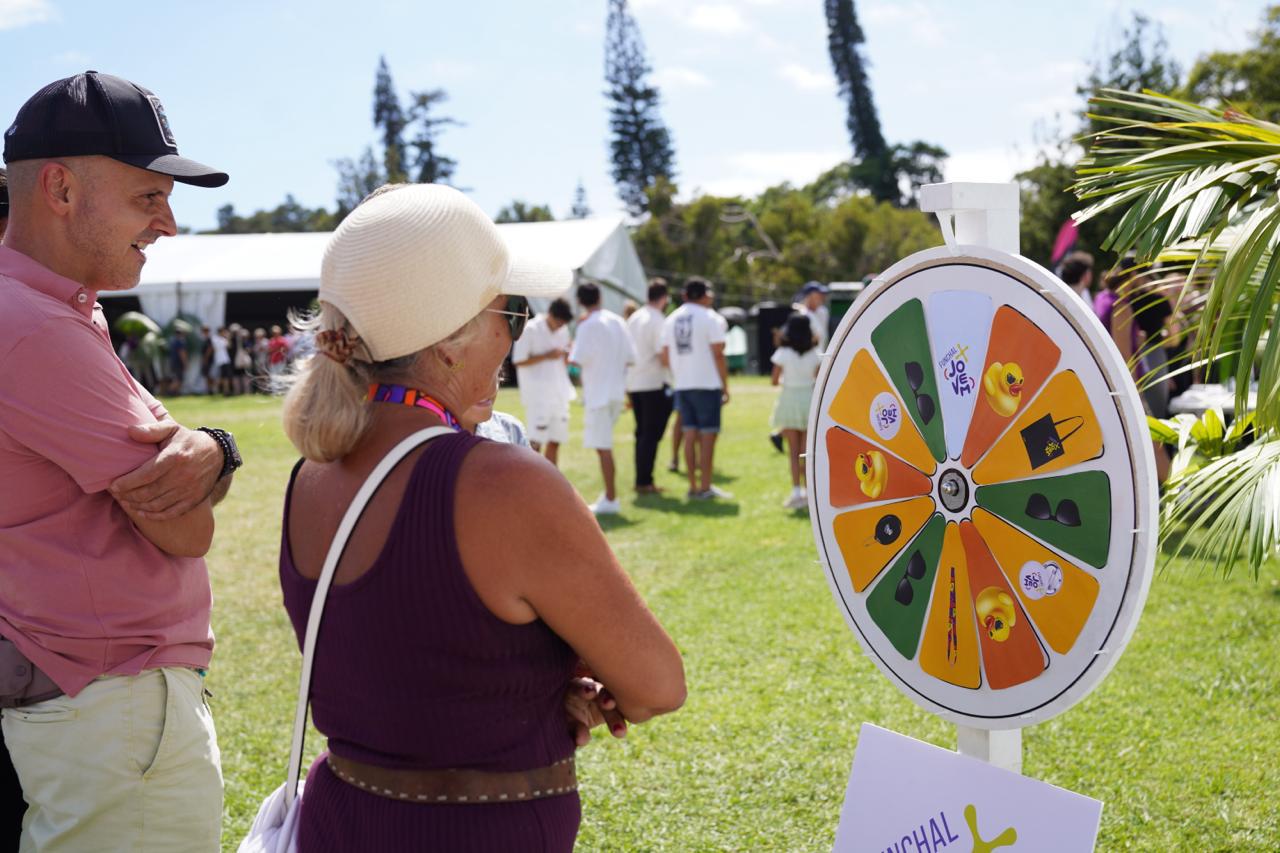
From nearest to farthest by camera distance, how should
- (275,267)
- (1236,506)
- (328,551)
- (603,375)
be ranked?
(328,551) < (1236,506) < (603,375) < (275,267)

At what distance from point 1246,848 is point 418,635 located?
9.42 feet

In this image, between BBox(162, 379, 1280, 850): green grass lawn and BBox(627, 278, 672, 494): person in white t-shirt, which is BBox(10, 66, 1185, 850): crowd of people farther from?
BBox(627, 278, 672, 494): person in white t-shirt

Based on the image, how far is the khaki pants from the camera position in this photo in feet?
6.51

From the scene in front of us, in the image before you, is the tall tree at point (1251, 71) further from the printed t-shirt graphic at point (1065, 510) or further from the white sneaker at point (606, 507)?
the printed t-shirt graphic at point (1065, 510)

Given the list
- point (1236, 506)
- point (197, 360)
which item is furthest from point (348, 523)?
point (197, 360)

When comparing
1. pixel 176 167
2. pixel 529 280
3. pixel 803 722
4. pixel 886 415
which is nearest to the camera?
pixel 529 280

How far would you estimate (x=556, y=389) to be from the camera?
9.28 meters

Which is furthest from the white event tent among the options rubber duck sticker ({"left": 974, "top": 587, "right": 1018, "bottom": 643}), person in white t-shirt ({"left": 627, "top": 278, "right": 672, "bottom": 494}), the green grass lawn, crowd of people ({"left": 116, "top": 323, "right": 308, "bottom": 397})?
rubber duck sticker ({"left": 974, "top": 587, "right": 1018, "bottom": 643})

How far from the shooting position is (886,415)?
2.15 metres

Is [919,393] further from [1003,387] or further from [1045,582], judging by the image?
[1045,582]

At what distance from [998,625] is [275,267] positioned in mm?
25852

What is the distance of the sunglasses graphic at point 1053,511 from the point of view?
177cm

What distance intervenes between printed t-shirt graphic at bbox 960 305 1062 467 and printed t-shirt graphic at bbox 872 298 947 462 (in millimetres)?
82

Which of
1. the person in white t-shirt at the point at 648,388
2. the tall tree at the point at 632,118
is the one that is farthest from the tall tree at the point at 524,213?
the person in white t-shirt at the point at 648,388
